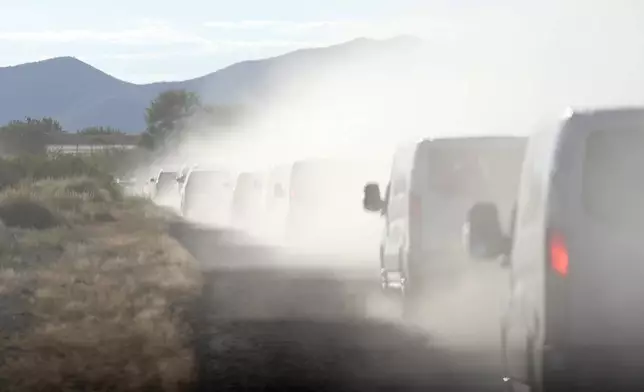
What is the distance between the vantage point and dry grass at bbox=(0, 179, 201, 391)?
11.1 metres

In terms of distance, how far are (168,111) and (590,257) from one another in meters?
132

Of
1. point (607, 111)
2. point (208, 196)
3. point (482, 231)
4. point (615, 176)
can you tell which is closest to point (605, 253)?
point (615, 176)

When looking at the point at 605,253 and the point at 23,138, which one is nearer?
the point at 605,253

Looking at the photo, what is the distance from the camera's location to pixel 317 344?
1327 cm

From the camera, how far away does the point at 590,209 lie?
25.1 feet

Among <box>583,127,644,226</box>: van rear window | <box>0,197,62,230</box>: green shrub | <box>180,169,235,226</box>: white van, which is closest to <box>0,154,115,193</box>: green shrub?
<box>180,169,235,226</box>: white van

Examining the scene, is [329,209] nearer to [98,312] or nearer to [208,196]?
[98,312]

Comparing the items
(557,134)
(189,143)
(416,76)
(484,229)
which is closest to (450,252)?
(484,229)

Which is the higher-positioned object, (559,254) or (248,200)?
(559,254)

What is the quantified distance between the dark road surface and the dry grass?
1.06 feet

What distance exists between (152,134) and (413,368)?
12055cm

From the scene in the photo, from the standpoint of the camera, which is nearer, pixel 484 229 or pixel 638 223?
pixel 638 223

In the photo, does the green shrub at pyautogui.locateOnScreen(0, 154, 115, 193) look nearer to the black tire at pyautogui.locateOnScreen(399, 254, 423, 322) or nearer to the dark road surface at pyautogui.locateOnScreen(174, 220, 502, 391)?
the dark road surface at pyautogui.locateOnScreen(174, 220, 502, 391)

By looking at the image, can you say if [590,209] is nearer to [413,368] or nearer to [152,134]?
[413,368]
